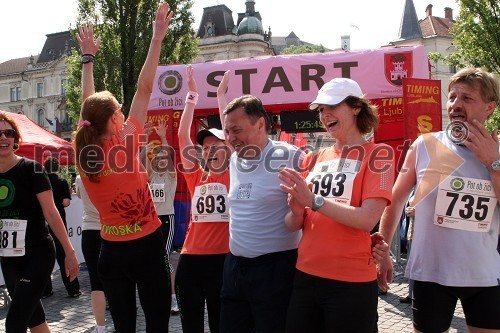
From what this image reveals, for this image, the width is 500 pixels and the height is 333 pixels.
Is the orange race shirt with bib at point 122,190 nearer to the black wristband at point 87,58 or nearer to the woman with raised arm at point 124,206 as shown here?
the woman with raised arm at point 124,206

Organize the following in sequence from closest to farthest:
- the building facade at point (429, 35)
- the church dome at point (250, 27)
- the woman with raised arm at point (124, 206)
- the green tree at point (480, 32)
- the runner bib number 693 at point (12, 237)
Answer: the woman with raised arm at point (124, 206), the runner bib number 693 at point (12, 237), the green tree at point (480, 32), the building facade at point (429, 35), the church dome at point (250, 27)

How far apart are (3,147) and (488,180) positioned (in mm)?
3150

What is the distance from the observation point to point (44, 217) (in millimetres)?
3533

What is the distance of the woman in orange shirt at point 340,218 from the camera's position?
2.31 metres

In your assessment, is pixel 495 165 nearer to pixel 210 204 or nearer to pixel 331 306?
pixel 331 306

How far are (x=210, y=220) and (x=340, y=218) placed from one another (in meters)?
1.52

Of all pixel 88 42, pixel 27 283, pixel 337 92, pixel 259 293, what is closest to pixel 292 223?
pixel 259 293

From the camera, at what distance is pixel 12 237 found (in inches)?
133

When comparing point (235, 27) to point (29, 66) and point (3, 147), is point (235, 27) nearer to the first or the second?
point (29, 66)

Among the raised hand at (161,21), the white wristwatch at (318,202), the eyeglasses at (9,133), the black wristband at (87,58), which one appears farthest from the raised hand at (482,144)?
the eyeglasses at (9,133)

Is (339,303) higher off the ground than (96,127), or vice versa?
(96,127)

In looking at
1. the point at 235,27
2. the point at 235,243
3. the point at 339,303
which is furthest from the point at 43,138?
the point at 235,27

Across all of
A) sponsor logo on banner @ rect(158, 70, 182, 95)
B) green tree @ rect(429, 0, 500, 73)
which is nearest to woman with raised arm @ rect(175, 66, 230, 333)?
sponsor logo on banner @ rect(158, 70, 182, 95)

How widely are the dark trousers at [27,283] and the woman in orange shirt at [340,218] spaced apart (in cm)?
188
